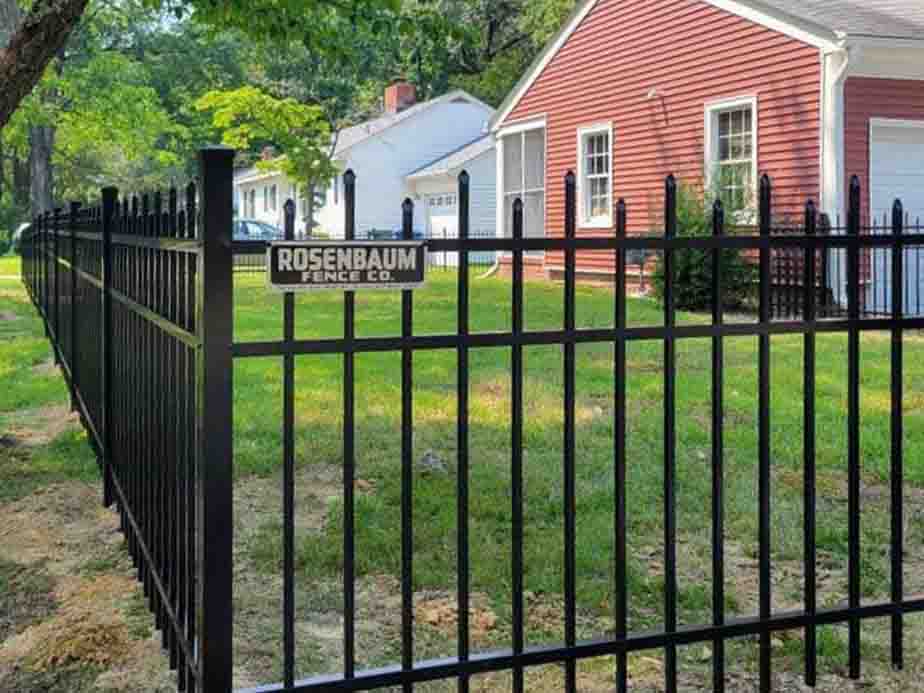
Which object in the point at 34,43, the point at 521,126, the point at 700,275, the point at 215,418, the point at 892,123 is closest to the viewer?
the point at 215,418

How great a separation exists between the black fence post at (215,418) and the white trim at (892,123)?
41.1ft

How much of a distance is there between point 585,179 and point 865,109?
20.0 feet

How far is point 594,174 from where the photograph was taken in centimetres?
1862

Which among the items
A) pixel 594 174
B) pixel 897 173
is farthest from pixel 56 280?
pixel 594 174

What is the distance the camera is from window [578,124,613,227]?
1827 centimetres

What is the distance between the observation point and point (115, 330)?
15.2 feet

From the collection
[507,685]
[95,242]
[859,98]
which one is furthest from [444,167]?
[507,685]

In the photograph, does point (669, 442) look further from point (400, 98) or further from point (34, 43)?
point (400, 98)

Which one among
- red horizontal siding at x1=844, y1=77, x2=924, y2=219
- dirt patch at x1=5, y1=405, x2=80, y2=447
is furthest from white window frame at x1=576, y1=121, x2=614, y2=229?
dirt patch at x1=5, y1=405, x2=80, y2=447

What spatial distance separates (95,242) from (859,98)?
→ 1090 centimetres

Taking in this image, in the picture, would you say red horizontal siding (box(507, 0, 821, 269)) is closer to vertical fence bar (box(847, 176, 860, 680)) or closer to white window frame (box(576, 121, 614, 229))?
white window frame (box(576, 121, 614, 229))

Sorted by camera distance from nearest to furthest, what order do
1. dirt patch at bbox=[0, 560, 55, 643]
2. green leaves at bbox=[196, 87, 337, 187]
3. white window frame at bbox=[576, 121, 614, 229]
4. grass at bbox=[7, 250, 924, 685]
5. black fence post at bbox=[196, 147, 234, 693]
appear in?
black fence post at bbox=[196, 147, 234, 693]
dirt patch at bbox=[0, 560, 55, 643]
grass at bbox=[7, 250, 924, 685]
white window frame at bbox=[576, 121, 614, 229]
green leaves at bbox=[196, 87, 337, 187]

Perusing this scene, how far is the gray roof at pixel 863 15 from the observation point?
43.1ft

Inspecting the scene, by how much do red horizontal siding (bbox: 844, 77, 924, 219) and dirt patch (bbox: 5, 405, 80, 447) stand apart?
9.98 metres
